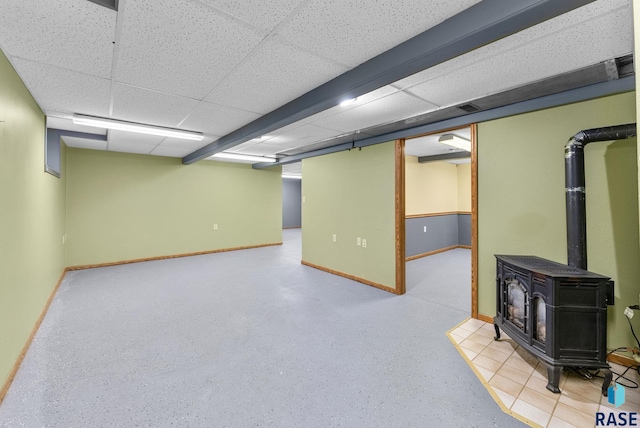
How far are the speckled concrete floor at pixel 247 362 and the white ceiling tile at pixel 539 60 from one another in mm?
2263

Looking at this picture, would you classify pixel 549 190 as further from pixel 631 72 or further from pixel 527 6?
pixel 527 6

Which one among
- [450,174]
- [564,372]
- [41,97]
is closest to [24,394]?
[41,97]

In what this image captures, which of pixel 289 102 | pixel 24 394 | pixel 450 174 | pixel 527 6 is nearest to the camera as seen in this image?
pixel 527 6

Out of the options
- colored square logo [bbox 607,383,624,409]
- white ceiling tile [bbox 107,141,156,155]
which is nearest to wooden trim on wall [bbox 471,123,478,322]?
colored square logo [bbox 607,383,624,409]

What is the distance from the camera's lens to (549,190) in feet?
8.09

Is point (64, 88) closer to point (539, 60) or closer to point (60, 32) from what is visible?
point (60, 32)

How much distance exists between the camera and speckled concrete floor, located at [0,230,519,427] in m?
1.62

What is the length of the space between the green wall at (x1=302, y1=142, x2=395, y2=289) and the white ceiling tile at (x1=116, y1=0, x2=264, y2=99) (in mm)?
2586

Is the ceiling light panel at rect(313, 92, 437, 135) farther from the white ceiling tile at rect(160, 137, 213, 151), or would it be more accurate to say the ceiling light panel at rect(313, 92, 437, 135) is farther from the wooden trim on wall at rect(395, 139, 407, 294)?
the white ceiling tile at rect(160, 137, 213, 151)

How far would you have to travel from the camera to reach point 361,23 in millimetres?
1461

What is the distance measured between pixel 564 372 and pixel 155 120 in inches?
184

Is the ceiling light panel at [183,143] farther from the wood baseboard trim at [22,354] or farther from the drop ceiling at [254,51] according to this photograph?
the wood baseboard trim at [22,354]

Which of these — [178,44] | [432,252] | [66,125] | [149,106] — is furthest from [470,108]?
[66,125]

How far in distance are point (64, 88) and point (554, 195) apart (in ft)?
14.7
